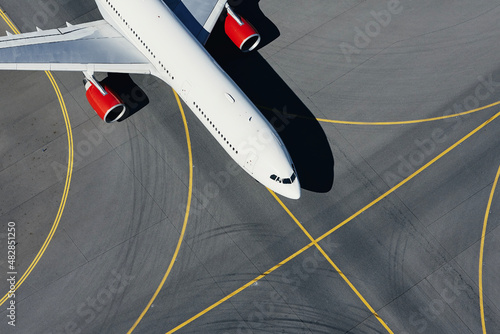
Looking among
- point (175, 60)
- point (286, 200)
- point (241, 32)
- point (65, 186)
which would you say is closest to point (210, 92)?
point (175, 60)

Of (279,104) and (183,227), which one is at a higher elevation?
(183,227)

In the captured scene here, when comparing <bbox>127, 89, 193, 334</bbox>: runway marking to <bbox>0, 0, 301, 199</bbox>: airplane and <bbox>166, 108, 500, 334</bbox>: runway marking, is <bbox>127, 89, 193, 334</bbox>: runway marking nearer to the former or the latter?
<bbox>166, 108, 500, 334</bbox>: runway marking

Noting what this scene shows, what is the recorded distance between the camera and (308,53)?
42875mm

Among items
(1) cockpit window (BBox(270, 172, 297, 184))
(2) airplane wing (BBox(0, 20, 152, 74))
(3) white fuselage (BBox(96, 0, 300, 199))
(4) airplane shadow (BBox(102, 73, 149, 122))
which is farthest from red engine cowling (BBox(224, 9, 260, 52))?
(1) cockpit window (BBox(270, 172, 297, 184))

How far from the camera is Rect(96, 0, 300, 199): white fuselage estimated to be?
34.5 meters

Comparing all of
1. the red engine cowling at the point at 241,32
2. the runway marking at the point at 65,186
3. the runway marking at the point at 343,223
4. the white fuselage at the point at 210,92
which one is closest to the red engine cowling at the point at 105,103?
the runway marking at the point at 65,186

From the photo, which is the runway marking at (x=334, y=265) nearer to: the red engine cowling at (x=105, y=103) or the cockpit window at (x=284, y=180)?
the cockpit window at (x=284, y=180)

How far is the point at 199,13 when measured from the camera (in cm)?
4109

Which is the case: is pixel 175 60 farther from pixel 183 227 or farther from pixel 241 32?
pixel 183 227

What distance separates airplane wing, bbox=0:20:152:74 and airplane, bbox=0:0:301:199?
0.07 meters

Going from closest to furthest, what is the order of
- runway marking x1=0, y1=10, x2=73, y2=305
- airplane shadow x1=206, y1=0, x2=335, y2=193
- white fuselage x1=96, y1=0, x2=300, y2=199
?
1. white fuselage x1=96, y1=0, x2=300, y2=199
2. runway marking x1=0, y1=10, x2=73, y2=305
3. airplane shadow x1=206, y1=0, x2=335, y2=193

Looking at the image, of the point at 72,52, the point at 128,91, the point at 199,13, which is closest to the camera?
the point at 72,52

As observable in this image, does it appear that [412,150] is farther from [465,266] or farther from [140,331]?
[140,331]

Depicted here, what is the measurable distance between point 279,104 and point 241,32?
600 cm
